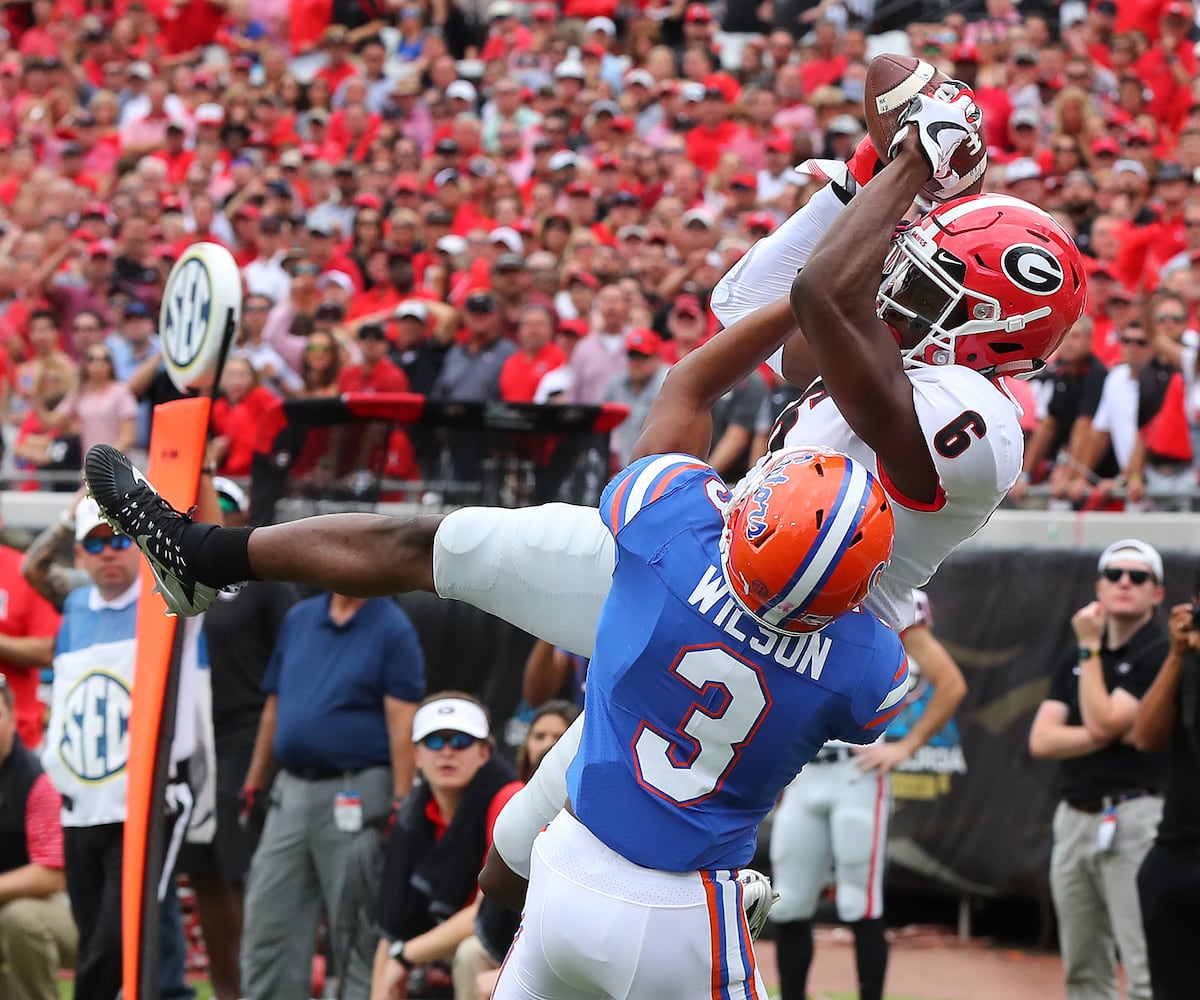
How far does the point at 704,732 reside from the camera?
318 cm

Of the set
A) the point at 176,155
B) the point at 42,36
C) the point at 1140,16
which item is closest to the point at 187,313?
the point at 1140,16

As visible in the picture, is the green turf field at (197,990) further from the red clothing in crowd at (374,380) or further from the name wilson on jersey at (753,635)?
the name wilson on jersey at (753,635)

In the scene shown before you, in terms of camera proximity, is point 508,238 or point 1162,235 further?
point 508,238

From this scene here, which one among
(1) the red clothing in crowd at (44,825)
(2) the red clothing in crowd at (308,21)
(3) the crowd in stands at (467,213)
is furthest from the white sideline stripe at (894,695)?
(2) the red clothing in crowd at (308,21)

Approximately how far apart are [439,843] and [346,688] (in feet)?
2.65

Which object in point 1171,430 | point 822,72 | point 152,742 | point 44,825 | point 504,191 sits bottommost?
point 44,825

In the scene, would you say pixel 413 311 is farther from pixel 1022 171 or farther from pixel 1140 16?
pixel 1140 16

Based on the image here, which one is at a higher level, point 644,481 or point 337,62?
point 644,481

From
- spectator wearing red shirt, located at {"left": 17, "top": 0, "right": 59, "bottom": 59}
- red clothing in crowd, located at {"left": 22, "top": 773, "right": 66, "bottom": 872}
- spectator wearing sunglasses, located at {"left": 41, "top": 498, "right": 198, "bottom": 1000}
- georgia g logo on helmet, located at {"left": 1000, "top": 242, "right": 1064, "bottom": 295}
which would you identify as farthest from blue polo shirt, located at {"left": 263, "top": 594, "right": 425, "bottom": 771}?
spectator wearing red shirt, located at {"left": 17, "top": 0, "right": 59, "bottom": 59}

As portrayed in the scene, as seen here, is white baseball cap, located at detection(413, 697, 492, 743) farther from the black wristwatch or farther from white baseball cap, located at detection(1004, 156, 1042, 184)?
white baseball cap, located at detection(1004, 156, 1042, 184)

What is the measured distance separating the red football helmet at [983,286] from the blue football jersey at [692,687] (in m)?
0.53

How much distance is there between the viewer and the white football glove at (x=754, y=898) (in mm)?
3377

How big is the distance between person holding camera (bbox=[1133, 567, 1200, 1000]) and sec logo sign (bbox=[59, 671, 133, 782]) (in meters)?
3.35

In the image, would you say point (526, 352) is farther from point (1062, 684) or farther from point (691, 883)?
point (691, 883)
